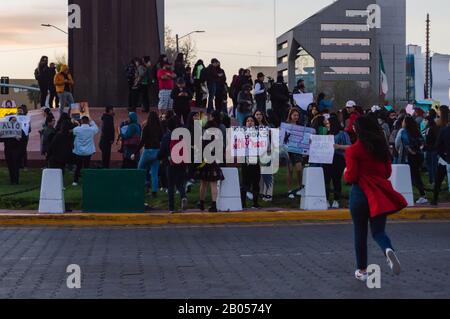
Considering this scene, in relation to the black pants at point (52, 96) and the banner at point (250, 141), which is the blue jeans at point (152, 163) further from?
the black pants at point (52, 96)

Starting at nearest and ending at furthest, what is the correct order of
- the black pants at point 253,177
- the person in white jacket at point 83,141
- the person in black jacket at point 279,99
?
1. the black pants at point 253,177
2. the person in white jacket at point 83,141
3. the person in black jacket at point 279,99

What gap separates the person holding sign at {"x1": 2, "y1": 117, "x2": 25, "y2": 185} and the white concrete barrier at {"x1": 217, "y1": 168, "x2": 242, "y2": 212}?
691 cm

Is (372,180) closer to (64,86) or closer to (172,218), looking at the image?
(172,218)

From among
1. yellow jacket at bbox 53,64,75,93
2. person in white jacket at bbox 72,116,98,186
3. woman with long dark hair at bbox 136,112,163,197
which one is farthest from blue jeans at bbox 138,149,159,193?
yellow jacket at bbox 53,64,75,93

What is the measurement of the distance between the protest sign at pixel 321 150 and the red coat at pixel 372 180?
9138mm

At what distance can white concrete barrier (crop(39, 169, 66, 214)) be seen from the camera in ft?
62.2

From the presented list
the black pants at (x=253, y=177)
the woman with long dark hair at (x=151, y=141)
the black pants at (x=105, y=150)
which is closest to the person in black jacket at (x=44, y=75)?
the black pants at (x=105, y=150)

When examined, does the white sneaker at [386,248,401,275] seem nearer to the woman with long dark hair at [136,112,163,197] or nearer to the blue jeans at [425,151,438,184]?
the woman with long dark hair at [136,112,163,197]

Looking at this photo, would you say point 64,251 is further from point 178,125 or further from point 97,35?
point 97,35

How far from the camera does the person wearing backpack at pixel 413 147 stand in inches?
802

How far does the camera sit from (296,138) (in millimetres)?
20484

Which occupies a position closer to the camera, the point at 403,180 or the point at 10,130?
the point at 403,180

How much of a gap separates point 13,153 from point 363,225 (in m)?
15.1

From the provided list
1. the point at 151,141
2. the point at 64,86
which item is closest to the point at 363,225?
the point at 151,141
